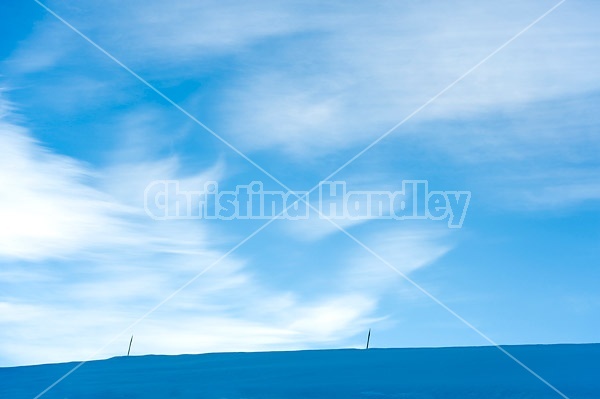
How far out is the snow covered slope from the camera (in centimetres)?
449

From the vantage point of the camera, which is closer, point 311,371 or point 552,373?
point 552,373

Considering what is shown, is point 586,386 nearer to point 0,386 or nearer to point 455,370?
point 455,370

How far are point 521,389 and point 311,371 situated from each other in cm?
187

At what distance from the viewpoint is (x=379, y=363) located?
18.2ft

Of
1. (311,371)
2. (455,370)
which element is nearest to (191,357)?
(311,371)

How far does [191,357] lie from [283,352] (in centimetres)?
112

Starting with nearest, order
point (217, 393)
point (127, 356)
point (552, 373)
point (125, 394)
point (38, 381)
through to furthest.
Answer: point (552, 373)
point (217, 393)
point (125, 394)
point (38, 381)
point (127, 356)

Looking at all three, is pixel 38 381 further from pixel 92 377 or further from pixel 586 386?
pixel 586 386

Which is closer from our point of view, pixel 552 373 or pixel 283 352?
pixel 552 373

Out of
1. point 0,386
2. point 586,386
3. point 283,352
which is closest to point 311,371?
point 283,352

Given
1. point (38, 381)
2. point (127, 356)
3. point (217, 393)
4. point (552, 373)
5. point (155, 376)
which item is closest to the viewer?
point (552, 373)

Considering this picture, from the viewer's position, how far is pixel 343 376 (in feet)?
17.2

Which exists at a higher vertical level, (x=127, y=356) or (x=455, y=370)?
(x=127, y=356)

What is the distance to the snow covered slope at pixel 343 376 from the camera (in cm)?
449
